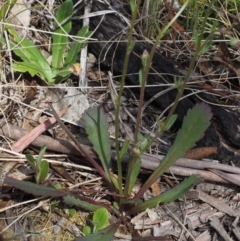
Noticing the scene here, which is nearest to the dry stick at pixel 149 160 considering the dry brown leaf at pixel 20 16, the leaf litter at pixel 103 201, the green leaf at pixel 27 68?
the leaf litter at pixel 103 201

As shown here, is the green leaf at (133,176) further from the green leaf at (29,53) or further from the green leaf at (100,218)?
the green leaf at (29,53)

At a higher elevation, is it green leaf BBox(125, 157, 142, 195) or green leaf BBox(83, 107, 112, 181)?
green leaf BBox(83, 107, 112, 181)

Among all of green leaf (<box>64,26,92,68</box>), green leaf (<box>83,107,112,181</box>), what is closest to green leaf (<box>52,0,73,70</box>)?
green leaf (<box>64,26,92,68</box>)

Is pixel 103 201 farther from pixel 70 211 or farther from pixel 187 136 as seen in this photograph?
pixel 187 136

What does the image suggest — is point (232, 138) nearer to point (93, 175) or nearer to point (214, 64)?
point (214, 64)

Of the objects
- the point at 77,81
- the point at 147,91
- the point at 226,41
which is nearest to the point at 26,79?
the point at 77,81

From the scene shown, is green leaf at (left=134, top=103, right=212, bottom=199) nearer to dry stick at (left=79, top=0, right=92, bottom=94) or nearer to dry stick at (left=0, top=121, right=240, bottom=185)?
dry stick at (left=0, top=121, right=240, bottom=185)
